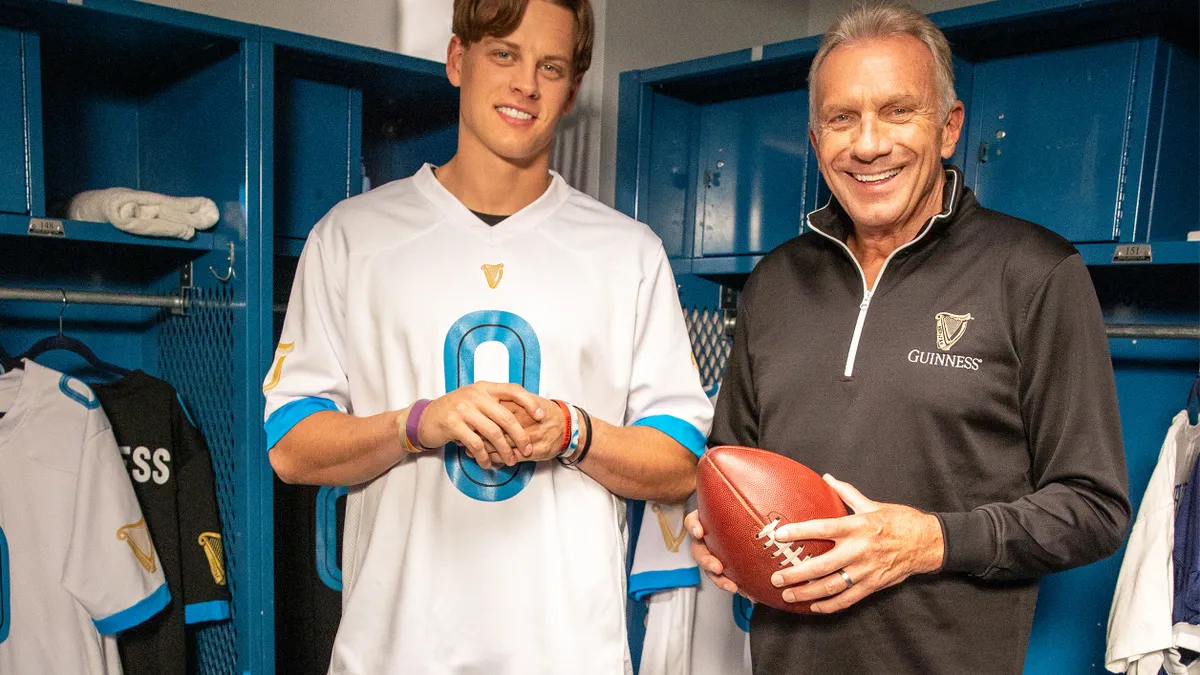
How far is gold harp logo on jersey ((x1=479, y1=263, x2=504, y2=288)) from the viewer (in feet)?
4.70

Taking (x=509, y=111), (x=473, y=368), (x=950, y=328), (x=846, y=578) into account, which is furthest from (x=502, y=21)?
(x=846, y=578)

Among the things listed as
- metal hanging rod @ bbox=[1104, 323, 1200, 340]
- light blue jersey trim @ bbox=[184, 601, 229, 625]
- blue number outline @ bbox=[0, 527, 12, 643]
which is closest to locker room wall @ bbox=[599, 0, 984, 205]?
metal hanging rod @ bbox=[1104, 323, 1200, 340]

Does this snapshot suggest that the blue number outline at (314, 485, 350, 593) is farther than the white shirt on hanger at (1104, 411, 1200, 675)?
Yes

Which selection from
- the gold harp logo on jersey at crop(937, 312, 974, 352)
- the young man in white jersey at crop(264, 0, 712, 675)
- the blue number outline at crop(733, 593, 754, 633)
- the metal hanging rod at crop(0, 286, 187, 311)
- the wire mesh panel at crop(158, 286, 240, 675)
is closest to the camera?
the gold harp logo on jersey at crop(937, 312, 974, 352)

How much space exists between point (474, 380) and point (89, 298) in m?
1.11

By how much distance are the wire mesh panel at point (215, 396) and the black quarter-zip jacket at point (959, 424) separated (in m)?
1.19

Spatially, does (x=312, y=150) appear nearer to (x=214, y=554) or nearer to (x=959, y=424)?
(x=214, y=554)

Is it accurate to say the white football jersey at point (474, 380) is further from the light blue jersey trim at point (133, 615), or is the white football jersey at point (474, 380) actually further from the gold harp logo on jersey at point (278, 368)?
the light blue jersey trim at point (133, 615)

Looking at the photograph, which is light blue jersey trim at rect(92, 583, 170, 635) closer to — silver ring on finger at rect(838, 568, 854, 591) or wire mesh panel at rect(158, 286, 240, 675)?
wire mesh panel at rect(158, 286, 240, 675)

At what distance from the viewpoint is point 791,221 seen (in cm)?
232

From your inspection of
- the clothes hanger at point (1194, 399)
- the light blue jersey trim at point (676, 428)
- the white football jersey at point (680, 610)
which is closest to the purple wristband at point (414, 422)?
the light blue jersey trim at point (676, 428)

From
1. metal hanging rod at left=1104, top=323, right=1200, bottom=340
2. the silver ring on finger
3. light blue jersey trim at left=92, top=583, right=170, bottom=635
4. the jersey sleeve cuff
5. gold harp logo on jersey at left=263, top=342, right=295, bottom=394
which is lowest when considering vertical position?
light blue jersey trim at left=92, top=583, right=170, bottom=635

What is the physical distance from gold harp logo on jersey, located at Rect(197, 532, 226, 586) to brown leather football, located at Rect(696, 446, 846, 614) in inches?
48.6

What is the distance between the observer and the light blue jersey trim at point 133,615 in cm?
183
